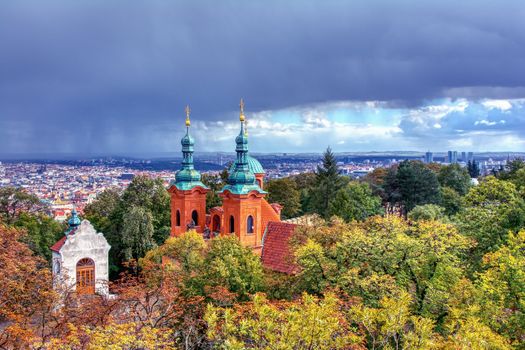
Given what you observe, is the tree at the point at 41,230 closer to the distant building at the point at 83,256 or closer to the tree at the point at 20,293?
the distant building at the point at 83,256

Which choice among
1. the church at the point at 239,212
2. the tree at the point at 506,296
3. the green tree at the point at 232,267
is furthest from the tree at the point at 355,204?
the tree at the point at 506,296

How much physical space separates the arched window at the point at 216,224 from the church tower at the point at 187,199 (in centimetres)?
96

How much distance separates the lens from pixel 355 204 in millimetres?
52125

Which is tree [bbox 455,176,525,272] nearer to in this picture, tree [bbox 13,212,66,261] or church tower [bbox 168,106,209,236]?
church tower [bbox 168,106,209,236]

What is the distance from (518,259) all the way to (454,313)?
14.2 ft

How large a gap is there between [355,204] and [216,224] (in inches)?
753

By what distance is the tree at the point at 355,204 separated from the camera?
4734cm

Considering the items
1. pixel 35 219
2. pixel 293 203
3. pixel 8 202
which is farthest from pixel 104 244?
pixel 293 203

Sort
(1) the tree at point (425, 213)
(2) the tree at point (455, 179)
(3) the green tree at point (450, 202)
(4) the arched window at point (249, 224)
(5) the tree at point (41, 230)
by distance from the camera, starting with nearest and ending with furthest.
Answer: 1. (4) the arched window at point (249, 224)
2. (5) the tree at point (41, 230)
3. (1) the tree at point (425, 213)
4. (3) the green tree at point (450, 202)
5. (2) the tree at point (455, 179)

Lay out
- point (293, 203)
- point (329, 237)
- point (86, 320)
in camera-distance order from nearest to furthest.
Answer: point (86, 320) → point (329, 237) → point (293, 203)

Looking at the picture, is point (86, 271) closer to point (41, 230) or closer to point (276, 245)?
point (41, 230)

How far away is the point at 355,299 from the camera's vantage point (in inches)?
760

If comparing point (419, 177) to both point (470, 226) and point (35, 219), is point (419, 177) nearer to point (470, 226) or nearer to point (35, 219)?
point (470, 226)

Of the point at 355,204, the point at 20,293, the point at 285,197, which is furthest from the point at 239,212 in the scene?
the point at 285,197
